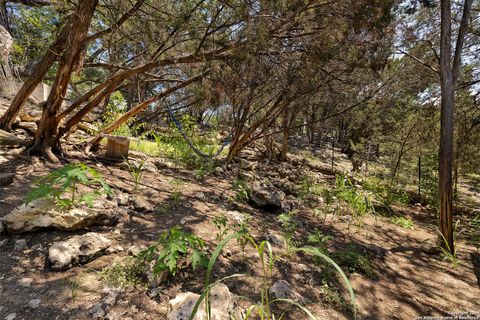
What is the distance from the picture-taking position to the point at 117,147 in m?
4.04

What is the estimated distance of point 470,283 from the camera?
2.33 metres

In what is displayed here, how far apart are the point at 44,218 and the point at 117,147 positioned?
252cm

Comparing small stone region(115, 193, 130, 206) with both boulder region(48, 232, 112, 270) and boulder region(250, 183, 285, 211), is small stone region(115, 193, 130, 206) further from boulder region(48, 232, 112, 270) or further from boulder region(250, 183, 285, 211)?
boulder region(250, 183, 285, 211)

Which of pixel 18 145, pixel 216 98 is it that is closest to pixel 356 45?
A: pixel 216 98

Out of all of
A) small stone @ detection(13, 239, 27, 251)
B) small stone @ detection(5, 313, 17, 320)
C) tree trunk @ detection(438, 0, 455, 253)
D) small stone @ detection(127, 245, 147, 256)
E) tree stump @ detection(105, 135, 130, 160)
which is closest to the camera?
small stone @ detection(5, 313, 17, 320)

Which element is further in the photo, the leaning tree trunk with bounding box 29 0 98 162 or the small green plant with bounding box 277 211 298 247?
the leaning tree trunk with bounding box 29 0 98 162

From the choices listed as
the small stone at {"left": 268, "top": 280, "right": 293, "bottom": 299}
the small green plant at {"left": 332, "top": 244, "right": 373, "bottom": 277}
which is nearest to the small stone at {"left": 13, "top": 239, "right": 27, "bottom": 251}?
the small stone at {"left": 268, "top": 280, "right": 293, "bottom": 299}

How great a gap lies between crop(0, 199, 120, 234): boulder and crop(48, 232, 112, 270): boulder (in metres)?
0.18

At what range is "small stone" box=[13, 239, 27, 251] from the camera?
157cm

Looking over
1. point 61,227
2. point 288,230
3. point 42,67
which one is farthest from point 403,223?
point 42,67

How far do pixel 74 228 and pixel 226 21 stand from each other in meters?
2.95

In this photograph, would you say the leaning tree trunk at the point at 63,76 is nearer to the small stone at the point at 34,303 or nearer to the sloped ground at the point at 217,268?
the sloped ground at the point at 217,268

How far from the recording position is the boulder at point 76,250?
57.5 inches

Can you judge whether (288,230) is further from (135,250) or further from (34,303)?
(34,303)
